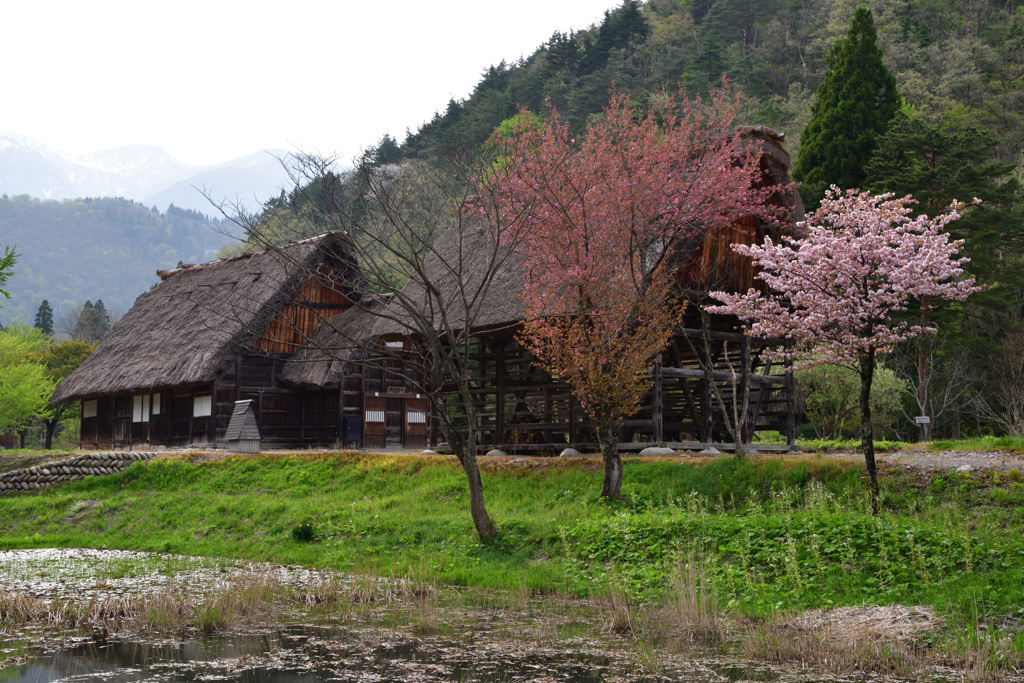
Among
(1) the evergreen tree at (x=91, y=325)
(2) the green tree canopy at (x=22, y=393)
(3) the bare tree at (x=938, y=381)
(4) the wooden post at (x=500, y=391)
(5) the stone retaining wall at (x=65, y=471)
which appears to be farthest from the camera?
(1) the evergreen tree at (x=91, y=325)

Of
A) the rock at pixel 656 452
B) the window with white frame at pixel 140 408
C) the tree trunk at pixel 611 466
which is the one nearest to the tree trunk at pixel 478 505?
the tree trunk at pixel 611 466

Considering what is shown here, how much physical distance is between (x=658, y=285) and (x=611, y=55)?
42713 mm

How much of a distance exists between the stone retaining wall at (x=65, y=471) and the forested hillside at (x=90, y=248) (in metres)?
117

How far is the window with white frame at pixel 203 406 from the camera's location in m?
25.8

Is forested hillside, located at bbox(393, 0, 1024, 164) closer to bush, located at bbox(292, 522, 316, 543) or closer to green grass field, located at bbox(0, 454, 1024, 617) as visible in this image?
green grass field, located at bbox(0, 454, 1024, 617)

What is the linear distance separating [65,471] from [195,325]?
289 inches

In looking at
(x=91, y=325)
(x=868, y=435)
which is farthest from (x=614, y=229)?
(x=91, y=325)

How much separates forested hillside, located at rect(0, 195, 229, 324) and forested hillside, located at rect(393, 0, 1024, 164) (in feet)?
333

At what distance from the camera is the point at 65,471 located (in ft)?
67.9

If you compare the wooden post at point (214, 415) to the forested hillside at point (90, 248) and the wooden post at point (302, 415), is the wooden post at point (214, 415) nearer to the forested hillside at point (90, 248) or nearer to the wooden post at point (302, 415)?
the wooden post at point (302, 415)

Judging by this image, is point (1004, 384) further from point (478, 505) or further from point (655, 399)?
point (478, 505)

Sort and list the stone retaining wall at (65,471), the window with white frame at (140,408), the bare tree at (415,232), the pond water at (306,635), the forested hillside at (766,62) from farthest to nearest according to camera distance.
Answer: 1. the forested hillside at (766,62)
2. the window with white frame at (140,408)
3. the stone retaining wall at (65,471)
4. the bare tree at (415,232)
5. the pond water at (306,635)

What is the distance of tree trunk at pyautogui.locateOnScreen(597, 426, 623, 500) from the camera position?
519 inches

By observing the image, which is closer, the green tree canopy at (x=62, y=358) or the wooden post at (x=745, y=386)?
the wooden post at (x=745, y=386)
